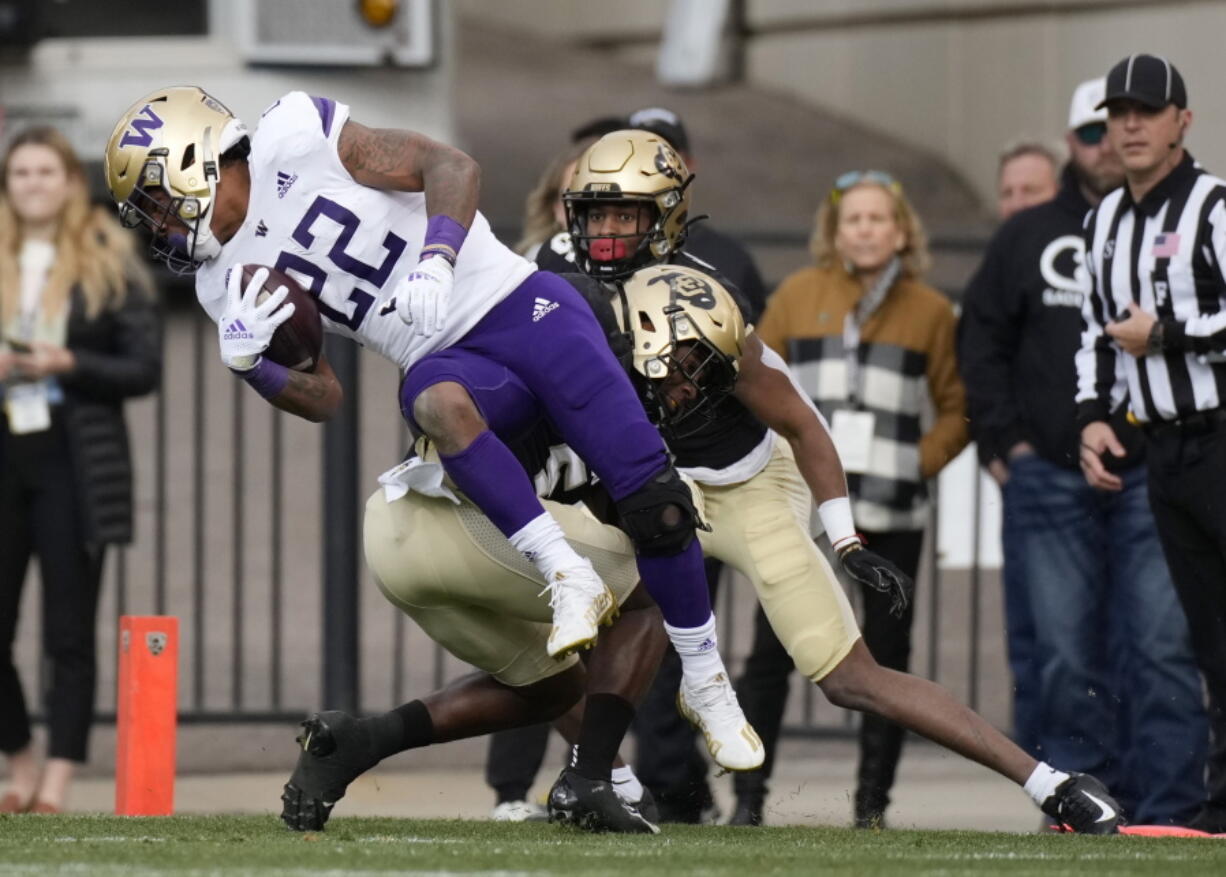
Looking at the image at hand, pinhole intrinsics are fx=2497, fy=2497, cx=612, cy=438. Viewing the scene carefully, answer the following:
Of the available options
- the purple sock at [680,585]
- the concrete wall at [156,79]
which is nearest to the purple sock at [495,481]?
the purple sock at [680,585]

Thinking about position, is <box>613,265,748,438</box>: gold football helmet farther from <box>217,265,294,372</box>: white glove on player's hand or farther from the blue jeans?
the blue jeans

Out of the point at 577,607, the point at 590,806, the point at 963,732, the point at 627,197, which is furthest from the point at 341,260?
the point at 963,732

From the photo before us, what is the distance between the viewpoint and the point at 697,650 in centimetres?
595

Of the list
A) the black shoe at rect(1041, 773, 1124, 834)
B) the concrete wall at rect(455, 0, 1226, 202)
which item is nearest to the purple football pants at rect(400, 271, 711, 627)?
the black shoe at rect(1041, 773, 1124, 834)

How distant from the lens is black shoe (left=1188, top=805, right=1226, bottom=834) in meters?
6.78

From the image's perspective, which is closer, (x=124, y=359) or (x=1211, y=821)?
(x=1211, y=821)

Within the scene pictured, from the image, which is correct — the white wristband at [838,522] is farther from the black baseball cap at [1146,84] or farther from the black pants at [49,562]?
the black pants at [49,562]

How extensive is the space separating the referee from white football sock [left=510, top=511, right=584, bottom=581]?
1830 mm

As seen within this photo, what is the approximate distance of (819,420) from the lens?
20.7ft

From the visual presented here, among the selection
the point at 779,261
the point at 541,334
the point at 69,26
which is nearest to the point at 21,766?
the point at 541,334

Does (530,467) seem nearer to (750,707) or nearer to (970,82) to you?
(750,707)

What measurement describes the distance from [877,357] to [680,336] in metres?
1.86

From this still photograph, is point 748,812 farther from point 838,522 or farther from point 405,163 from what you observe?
point 405,163

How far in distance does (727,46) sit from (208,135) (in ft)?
52.4
